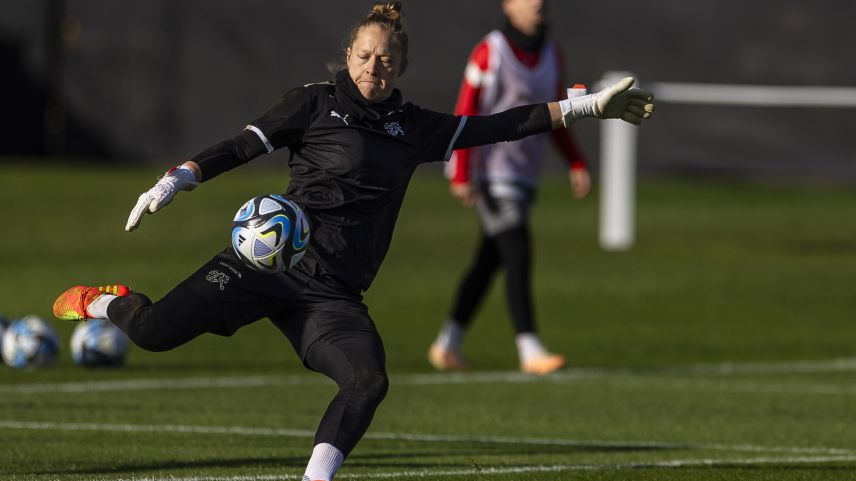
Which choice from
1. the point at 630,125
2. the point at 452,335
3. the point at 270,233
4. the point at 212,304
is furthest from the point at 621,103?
the point at 630,125

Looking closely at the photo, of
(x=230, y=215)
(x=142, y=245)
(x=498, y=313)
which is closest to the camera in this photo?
(x=498, y=313)

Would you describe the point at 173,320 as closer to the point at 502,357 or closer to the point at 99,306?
the point at 99,306

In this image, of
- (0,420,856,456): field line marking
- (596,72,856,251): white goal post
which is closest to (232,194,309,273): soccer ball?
(0,420,856,456): field line marking

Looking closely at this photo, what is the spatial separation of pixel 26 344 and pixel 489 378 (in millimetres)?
3300

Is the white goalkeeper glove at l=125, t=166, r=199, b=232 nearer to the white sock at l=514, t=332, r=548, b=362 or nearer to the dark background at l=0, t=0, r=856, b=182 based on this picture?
the white sock at l=514, t=332, r=548, b=362

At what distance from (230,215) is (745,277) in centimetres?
719

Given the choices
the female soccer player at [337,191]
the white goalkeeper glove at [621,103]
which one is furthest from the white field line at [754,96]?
the female soccer player at [337,191]

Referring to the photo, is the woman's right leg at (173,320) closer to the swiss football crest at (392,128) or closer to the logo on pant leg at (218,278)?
the logo on pant leg at (218,278)

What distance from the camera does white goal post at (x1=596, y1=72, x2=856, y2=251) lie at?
20.7 metres

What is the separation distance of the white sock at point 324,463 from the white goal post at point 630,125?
46.3 ft

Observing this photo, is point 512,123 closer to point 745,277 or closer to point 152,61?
point 745,277

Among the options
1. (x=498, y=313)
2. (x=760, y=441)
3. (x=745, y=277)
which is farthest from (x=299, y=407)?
(x=745, y=277)

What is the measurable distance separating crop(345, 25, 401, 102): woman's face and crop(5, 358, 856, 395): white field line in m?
4.56

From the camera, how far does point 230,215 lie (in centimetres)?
2259
